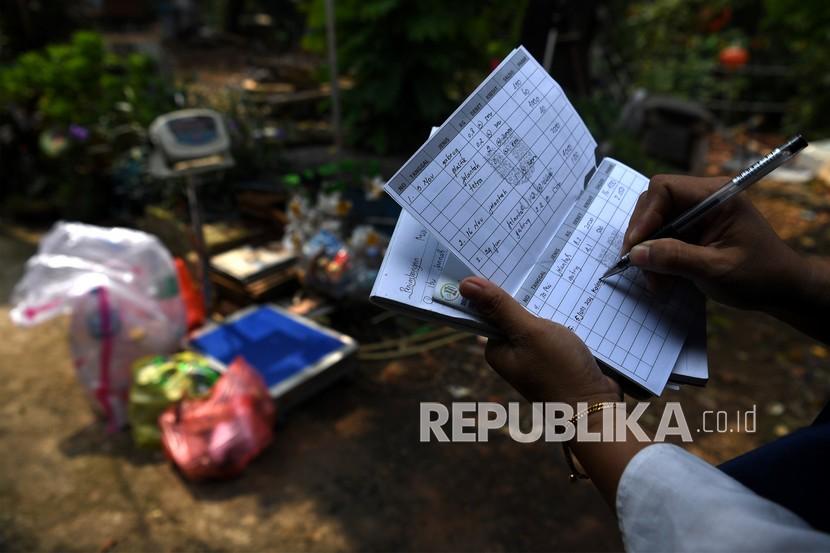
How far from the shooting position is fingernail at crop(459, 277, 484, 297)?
875 mm

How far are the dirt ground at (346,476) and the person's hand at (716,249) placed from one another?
62.9 inches

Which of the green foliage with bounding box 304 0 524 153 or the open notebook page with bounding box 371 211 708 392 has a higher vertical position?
the open notebook page with bounding box 371 211 708 392

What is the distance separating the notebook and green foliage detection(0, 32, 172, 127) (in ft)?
14.6

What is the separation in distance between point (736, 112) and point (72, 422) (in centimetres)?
1031

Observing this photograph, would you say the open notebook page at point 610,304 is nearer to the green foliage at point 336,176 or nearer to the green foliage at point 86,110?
the green foliage at point 336,176

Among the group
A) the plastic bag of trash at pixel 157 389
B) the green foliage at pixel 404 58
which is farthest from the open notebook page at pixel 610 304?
the green foliage at pixel 404 58

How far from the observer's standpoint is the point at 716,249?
3.25 feet

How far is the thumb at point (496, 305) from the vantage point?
88cm

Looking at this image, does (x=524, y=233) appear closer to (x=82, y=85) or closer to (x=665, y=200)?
(x=665, y=200)

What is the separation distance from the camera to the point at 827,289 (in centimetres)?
102

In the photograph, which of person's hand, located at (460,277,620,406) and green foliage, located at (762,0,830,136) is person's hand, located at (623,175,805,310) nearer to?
person's hand, located at (460,277,620,406)

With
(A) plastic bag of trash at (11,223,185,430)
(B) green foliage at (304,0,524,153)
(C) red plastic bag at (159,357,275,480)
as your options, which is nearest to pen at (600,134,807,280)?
(C) red plastic bag at (159,357,275,480)

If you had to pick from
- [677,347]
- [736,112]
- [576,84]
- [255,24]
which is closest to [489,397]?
[677,347]

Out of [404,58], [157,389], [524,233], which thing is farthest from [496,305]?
[404,58]
